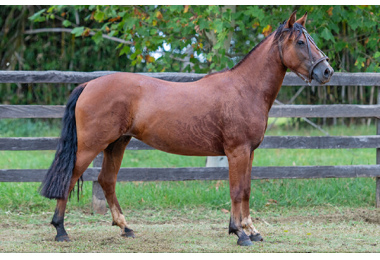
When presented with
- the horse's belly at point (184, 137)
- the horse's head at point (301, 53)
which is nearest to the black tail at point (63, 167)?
the horse's belly at point (184, 137)

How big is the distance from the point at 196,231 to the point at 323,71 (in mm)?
2089

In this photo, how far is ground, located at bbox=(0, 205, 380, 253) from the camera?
4230 mm

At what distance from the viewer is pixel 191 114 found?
439cm

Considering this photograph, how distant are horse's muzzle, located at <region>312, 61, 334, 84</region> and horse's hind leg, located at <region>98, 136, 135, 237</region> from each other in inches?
77.0

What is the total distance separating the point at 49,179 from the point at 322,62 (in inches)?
108

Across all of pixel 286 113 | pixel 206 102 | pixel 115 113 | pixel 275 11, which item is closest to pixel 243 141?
pixel 206 102

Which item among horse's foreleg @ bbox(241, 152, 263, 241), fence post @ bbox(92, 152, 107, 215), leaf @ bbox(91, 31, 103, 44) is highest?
leaf @ bbox(91, 31, 103, 44)

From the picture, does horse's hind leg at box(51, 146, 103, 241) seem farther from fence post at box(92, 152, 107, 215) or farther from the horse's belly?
fence post at box(92, 152, 107, 215)

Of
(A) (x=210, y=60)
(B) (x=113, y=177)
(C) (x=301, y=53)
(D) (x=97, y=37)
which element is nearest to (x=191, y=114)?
Result: (B) (x=113, y=177)

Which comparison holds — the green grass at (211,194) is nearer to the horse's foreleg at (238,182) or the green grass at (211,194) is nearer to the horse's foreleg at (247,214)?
the horse's foreleg at (247,214)

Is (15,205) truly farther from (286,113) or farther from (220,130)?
(286,113)

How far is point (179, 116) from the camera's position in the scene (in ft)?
14.4

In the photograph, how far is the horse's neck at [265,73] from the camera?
4461 mm

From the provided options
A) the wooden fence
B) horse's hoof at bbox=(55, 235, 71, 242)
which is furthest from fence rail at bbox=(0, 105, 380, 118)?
horse's hoof at bbox=(55, 235, 71, 242)
